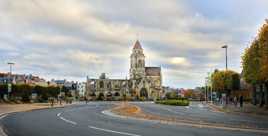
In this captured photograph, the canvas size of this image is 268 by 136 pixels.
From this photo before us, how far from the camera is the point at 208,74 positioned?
5423 inches

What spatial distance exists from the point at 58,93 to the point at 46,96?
10768mm

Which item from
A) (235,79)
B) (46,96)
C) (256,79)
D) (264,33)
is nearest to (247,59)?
(256,79)

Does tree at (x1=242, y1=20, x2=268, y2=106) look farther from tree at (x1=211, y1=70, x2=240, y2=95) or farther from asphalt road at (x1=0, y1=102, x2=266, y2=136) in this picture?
tree at (x1=211, y1=70, x2=240, y2=95)

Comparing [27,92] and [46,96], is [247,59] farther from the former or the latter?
[46,96]

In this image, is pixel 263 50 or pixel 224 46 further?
pixel 224 46

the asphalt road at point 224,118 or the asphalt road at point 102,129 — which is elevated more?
the asphalt road at point 102,129

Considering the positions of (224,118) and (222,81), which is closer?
(224,118)

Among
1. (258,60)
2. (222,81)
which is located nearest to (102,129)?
(258,60)

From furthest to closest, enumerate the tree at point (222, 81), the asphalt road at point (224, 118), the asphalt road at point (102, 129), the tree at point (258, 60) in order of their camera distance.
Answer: the tree at point (222, 81)
the tree at point (258, 60)
the asphalt road at point (224, 118)
the asphalt road at point (102, 129)

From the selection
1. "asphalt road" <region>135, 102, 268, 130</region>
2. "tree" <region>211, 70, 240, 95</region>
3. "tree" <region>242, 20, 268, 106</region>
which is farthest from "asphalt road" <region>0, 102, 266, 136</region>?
"tree" <region>211, 70, 240, 95</region>

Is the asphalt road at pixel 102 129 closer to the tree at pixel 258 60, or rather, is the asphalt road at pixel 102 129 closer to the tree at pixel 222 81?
the tree at pixel 258 60

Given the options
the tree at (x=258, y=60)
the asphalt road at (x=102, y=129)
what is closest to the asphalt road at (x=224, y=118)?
the asphalt road at (x=102, y=129)

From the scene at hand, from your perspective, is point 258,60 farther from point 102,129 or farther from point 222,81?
point 222,81

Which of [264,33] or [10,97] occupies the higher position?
[264,33]
